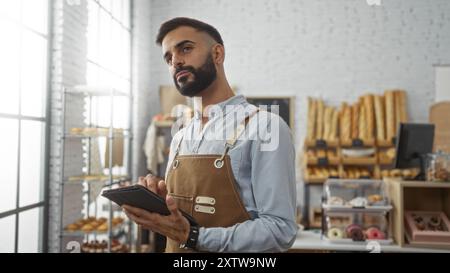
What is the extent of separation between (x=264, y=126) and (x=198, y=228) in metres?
0.24

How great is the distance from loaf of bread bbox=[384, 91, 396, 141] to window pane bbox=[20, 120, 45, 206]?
7.80 feet

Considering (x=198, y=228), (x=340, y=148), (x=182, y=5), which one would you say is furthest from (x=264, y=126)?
(x=340, y=148)

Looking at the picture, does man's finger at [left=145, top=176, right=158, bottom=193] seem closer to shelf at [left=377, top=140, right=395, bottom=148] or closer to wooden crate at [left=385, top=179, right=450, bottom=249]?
wooden crate at [left=385, top=179, right=450, bottom=249]

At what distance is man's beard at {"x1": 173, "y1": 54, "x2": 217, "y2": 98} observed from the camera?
2.81 feet

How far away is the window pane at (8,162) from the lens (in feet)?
5.02

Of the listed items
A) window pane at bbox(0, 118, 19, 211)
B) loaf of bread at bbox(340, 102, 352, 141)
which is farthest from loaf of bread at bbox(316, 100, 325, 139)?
window pane at bbox(0, 118, 19, 211)

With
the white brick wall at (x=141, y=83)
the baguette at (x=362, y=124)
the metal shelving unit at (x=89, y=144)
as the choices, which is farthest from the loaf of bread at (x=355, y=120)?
the metal shelving unit at (x=89, y=144)

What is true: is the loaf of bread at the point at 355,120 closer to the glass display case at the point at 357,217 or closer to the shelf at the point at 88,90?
the glass display case at the point at 357,217

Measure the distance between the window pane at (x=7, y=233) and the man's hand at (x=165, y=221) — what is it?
3.48ft

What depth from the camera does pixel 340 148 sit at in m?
3.04

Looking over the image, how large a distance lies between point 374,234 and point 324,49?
913 millimetres

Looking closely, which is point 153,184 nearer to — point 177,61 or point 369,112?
point 177,61

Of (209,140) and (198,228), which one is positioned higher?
(209,140)
